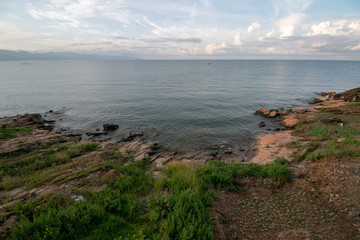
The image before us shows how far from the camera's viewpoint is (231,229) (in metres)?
7.57

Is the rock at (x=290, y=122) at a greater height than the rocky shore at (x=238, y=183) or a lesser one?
lesser

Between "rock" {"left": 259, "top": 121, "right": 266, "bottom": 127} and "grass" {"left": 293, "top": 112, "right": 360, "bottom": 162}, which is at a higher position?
"grass" {"left": 293, "top": 112, "right": 360, "bottom": 162}

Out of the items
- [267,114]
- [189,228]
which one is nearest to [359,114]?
[267,114]

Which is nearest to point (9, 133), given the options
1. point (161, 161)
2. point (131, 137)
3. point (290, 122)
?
point (131, 137)

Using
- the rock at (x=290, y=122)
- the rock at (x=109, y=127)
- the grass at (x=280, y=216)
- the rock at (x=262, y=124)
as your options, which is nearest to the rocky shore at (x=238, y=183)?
the grass at (x=280, y=216)

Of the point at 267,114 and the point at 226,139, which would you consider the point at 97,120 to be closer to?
the point at 226,139

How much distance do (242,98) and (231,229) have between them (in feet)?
144

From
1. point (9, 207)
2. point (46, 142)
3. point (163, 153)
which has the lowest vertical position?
point (163, 153)

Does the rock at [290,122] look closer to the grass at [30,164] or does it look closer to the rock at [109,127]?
the rock at [109,127]

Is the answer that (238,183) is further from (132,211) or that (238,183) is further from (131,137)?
(131,137)

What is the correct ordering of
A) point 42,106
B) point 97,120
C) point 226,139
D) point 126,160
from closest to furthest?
point 126,160
point 226,139
point 97,120
point 42,106

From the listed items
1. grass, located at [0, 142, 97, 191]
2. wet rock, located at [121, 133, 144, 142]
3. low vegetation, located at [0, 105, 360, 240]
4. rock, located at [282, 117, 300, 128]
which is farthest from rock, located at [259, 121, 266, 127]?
grass, located at [0, 142, 97, 191]

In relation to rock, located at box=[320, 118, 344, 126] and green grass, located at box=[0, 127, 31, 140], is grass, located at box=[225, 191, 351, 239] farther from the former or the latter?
green grass, located at box=[0, 127, 31, 140]

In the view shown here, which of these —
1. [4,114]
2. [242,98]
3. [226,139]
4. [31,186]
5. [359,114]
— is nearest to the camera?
[31,186]
